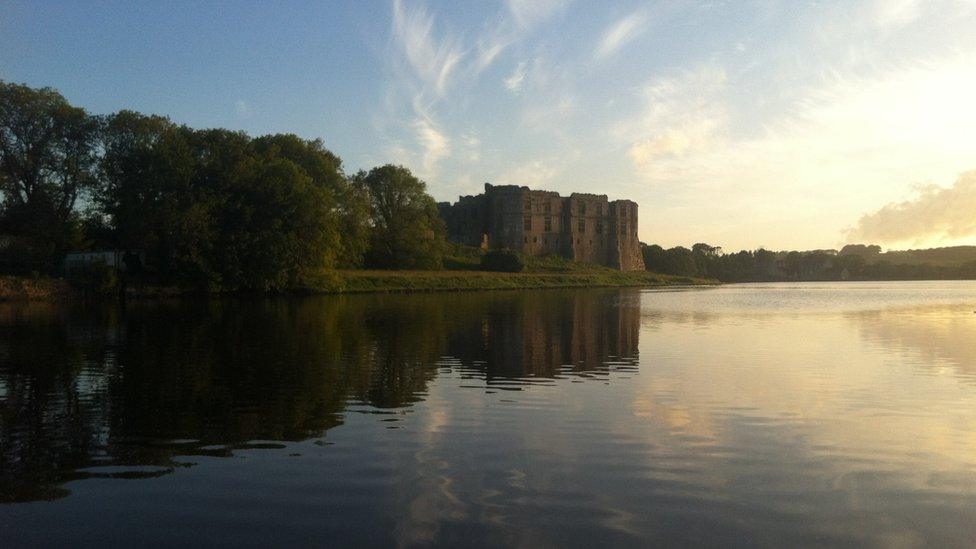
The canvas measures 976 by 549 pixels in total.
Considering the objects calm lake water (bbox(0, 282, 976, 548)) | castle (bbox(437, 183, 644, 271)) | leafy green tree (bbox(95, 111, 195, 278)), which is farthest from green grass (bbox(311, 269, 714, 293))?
calm lake water (bbox(0, 282, 976, 548))

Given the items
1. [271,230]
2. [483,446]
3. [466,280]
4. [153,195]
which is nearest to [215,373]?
[483,446]

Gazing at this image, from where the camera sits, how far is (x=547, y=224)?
13325cm

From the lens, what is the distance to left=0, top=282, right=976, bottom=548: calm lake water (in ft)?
24.2

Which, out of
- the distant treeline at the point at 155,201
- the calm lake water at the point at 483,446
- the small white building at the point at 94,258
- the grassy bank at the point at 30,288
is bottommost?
the calm lake water at the point at 483,446

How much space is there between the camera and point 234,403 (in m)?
13.6

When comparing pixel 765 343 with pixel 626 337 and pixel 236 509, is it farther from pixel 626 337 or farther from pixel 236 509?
pixel 236 509

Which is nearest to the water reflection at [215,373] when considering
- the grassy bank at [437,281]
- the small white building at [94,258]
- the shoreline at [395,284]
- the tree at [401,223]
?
the shoreline at [395,284]

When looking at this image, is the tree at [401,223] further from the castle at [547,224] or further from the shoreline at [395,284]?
the castle at [547,224]

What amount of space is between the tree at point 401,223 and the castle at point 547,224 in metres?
25.6

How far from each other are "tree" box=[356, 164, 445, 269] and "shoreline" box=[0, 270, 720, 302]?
4691 mm

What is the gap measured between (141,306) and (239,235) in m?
12.3

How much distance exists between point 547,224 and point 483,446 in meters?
124

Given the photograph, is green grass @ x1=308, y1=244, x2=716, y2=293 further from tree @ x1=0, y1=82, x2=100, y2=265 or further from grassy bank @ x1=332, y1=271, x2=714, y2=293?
tree @ x1=0, y1=82, x2=100, y2=265

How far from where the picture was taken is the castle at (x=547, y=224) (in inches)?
5054
